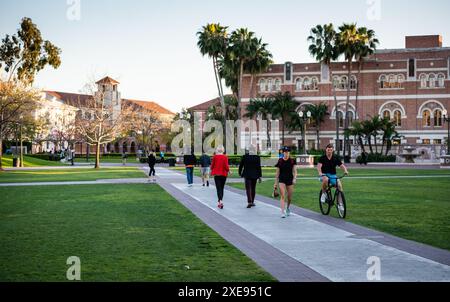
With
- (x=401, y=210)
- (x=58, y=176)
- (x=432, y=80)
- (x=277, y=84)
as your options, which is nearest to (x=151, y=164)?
(x=58, y=176)

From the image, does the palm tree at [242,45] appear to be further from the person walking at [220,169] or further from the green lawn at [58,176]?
Result: the person walking at [220,169]

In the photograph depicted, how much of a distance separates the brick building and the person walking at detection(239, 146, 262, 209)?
52.7m

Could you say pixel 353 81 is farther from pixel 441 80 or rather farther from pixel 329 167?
pixel 329 167

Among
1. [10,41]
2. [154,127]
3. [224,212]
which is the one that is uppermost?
[10,41]

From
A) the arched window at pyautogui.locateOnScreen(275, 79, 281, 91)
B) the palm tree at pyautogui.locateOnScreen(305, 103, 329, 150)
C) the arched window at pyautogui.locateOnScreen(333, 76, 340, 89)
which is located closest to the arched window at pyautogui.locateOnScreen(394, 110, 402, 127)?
the arched window at pyautogui.locateOnScreen(333, 76, 340, 89)

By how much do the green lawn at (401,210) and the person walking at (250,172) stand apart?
5.74ft

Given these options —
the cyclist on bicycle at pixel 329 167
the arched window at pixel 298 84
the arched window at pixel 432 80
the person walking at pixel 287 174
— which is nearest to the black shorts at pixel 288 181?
the person walking at pixel 287 174

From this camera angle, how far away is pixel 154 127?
92000 mm

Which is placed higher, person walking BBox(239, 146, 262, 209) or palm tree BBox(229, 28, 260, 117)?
palm tree BBox(229, 28, 260, 117)

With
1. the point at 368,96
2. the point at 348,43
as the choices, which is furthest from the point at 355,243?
the point at 368,96

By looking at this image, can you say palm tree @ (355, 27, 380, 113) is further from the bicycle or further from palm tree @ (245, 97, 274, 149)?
the bicycle

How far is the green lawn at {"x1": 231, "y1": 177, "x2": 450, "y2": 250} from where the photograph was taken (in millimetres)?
10469
